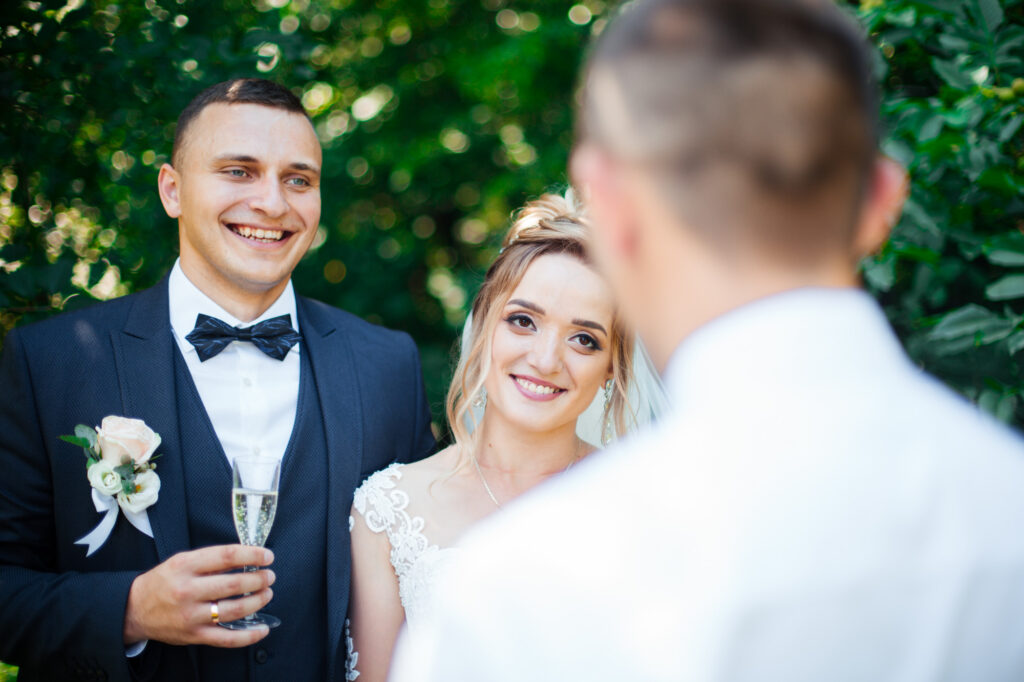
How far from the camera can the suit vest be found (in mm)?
2459

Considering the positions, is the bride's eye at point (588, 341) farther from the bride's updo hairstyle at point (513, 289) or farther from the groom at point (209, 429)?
the groom at point (209, 429)

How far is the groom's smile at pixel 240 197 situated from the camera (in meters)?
2.72

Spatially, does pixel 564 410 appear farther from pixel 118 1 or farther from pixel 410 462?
pixel 118 1

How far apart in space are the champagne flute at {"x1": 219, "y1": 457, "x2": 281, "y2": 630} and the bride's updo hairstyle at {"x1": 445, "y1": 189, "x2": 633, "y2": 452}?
3.15ft

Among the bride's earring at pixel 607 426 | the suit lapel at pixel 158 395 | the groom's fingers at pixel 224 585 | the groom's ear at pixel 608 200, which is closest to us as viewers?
the groom's ear at pixel 608 200

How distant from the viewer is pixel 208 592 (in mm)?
2061

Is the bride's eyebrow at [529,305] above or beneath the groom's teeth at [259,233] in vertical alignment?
beneath

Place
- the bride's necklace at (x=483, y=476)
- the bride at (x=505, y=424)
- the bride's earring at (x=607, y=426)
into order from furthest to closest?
the bride's earring at (x=607, y=426) < the bride's necklace at (x=483, y=476) < the bride at (x=505, y=424)

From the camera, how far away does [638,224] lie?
100 centimetres

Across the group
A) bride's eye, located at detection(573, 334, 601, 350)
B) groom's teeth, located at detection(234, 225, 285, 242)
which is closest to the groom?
groom's teeth, located at detection(234, 225, 285, 242)

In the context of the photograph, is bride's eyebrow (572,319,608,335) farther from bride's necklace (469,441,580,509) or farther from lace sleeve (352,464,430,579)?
lace sleeve (352,464,430,579)

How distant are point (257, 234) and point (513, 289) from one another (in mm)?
919

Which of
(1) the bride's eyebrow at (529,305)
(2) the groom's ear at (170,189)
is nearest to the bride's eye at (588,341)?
(1) the bride's eyebrow at (529,305)

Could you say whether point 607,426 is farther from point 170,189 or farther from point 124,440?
point 170,189
